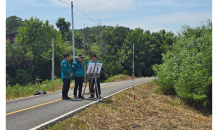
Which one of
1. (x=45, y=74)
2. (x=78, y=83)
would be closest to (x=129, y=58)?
(x=45, y=74)

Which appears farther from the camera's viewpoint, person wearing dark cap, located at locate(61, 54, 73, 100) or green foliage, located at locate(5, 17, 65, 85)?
green foliage, located at locate(5, 17, 65, 85)

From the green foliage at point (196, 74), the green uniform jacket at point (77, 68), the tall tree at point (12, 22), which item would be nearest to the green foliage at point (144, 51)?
the green foliage at point (196, 74)

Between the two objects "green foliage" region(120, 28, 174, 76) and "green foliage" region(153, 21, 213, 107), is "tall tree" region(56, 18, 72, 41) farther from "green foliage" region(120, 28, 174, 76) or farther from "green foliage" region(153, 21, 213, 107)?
"green foliage" region(153, 21, 213, 107)

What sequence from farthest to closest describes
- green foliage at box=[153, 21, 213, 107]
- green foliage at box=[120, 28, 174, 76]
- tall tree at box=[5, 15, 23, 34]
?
tall tree at box=[5, 15, 23, 34] → green foliage at box=[120, 28, 174, 76] → green foliage at box=[153, 21, 213, 107]

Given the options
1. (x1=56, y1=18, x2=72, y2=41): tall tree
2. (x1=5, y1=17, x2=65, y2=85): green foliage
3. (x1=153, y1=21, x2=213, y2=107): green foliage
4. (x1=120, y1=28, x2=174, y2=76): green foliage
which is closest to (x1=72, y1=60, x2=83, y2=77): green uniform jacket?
(x1=153, y1=21, x2=213, y2=107): green foliage

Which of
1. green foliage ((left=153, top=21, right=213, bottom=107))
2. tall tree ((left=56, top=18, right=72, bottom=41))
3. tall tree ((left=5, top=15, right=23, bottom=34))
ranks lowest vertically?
green foliage ((left=153, top=21, right=213, bottom=107))

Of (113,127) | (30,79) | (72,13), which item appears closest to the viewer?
(113,127)

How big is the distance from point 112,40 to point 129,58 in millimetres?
10839

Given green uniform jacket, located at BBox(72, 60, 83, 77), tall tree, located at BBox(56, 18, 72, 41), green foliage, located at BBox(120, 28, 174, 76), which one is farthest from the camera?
tall tree, located at BBox(56, 18, 72, 41)

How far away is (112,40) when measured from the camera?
64.5 metres

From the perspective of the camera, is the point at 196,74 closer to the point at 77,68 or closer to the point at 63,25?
the point at 77,68

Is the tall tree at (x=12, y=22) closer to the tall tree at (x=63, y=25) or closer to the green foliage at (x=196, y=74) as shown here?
the tall tree at (x=63, y=25)

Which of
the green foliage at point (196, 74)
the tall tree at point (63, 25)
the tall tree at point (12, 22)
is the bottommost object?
the green foliage at point (196, 74)

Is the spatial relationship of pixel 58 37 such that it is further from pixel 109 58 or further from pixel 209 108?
pixel 209 108
